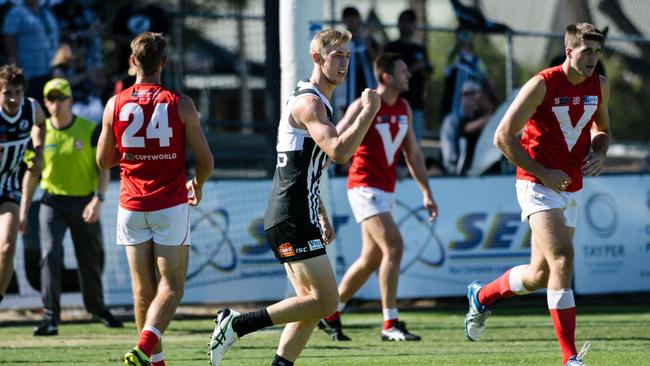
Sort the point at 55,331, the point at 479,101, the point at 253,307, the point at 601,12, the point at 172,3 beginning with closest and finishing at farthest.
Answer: the point at 55,331 → the point at 253,307 → the point at 479,101 → the point at 601,12 → the point at 172,3

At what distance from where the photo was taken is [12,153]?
403 inches

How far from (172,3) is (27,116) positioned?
59.0 ft

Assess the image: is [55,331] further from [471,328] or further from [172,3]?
[172,3]

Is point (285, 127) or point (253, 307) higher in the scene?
point (285, 127)

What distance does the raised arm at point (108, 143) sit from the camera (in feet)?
24.3

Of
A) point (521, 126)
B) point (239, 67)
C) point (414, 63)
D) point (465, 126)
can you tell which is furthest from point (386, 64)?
point (239, 67)

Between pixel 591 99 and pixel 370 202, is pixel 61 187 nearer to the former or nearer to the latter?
pixel 370 202

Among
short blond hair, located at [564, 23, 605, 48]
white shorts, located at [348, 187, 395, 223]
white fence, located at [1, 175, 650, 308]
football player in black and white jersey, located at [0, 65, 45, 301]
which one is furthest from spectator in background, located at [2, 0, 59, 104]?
short blond hair, located at [564, 23, 605, 48]

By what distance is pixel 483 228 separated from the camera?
13.3 metres

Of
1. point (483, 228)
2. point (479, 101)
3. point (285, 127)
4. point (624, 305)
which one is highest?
point (285, 127)

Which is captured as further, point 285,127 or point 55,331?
point 55,331

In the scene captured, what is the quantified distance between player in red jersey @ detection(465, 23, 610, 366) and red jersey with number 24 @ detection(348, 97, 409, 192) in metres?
2.53

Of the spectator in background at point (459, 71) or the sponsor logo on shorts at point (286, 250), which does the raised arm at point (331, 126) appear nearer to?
the sponsor logo on shorts at point (286, 250)

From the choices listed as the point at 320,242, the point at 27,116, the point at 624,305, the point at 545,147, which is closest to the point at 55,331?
the point at 27,116
